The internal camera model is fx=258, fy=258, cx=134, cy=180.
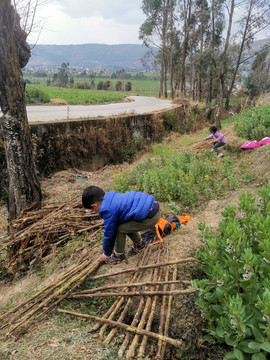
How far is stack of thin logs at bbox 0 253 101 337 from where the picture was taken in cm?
281

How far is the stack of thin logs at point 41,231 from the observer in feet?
15.1

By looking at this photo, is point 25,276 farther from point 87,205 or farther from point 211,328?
point 211,328

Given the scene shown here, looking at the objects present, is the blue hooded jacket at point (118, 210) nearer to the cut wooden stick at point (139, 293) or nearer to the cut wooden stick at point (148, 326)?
the cut wooden stick at point (139, 293)

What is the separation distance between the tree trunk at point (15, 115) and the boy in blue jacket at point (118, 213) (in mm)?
2516

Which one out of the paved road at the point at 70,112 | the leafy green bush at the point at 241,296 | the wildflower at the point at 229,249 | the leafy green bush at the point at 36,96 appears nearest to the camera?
the leafy green bush at the point at 241,296

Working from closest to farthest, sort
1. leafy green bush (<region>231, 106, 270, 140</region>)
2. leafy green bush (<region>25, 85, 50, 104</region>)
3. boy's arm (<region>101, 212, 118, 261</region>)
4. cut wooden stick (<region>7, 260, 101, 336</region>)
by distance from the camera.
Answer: cut wooden stick (<region>7, 260, 101, 336</region>) < boy's arm (<region>101, 212, 118, 261</region>) < leafy green bush (<region>231, 106, 270, 140</region>) < leafy green bush (<region>25, 85, 50, 104</region>)

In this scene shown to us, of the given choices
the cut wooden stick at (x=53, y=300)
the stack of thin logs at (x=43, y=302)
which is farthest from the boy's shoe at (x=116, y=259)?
the cut wooden stick at (x=53, y=300)

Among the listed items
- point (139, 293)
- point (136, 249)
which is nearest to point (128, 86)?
point (136, 249)

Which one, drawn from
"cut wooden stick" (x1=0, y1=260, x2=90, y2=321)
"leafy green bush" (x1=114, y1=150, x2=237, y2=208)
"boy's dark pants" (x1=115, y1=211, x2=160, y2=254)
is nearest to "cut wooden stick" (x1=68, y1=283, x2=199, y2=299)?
"cut wooden stick" (x1=0, y1=260, x2=90, y2=321)

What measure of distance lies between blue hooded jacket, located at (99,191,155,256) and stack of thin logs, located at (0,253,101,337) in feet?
1.33

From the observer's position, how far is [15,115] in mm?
5012

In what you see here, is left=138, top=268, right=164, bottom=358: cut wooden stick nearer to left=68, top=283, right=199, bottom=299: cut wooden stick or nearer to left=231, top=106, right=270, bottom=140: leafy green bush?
left=68, top=283, right=199, bottom=299: cut wooden stick

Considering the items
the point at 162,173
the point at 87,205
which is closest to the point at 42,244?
the point at 87,205

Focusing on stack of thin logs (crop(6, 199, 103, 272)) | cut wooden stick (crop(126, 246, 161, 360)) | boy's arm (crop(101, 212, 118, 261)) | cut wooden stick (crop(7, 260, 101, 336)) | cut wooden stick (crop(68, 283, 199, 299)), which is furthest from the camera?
stack of thin logs (crop(6, 199, 103, 272))
